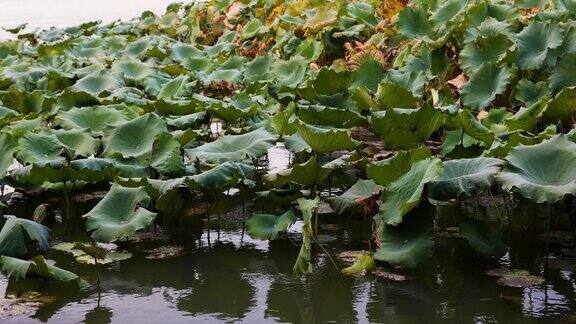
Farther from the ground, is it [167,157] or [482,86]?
[482,86]

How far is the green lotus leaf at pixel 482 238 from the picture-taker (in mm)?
2758

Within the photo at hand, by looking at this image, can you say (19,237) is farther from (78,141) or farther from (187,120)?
(187,120)

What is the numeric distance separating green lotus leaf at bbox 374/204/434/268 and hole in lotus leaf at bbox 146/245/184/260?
83 centimetres

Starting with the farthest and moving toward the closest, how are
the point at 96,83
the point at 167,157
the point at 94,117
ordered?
the point at 96,83 → the point at 94,117 → the point at 167,157

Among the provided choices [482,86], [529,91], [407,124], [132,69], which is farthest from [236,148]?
[132,69]

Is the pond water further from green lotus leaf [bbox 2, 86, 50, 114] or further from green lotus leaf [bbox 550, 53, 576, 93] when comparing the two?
green lotus leaf [bbox 2, 86, 50, 114]

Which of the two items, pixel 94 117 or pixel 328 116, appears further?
pixel 94 117

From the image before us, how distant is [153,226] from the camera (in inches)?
132

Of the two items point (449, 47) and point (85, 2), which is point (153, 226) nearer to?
point (449, 47)

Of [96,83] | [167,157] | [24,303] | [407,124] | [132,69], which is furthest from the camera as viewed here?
[132,69]

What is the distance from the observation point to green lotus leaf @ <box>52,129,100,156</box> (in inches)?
143

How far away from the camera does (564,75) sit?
371 centimetres

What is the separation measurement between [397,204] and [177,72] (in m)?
3.75

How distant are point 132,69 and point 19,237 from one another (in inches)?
122
